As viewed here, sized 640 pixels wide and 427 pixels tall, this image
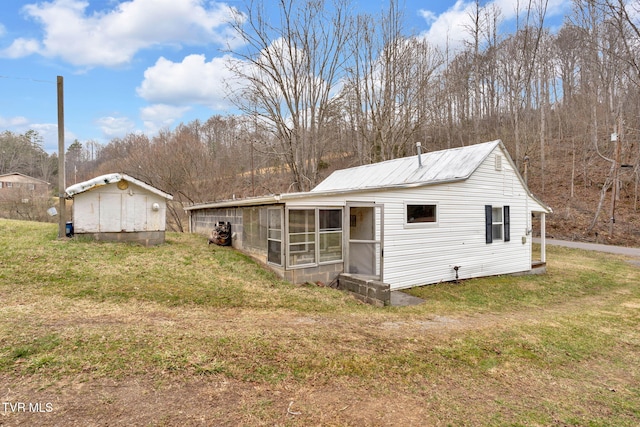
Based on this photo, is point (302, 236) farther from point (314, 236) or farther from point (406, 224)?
point (406, 224)

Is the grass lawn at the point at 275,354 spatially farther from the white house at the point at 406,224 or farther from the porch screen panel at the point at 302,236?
the white house at the point at 406,224

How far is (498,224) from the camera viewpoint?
10.9 m

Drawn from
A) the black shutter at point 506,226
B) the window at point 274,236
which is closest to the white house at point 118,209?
the window at point 274,236

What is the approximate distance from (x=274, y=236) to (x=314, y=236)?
103 cm

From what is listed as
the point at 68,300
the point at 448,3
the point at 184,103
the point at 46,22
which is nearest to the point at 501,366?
the point at 68,300

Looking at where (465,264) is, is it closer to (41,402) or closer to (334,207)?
(334,207)

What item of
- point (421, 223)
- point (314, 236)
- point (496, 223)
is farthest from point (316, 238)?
point (496, 223)

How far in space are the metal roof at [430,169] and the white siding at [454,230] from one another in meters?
0.31

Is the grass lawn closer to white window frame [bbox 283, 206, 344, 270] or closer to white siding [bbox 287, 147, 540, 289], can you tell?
white window frame [bbox 283, 206, 344, 270]

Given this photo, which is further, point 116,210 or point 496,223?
point 496,223

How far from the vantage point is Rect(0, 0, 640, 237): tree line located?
1648cm

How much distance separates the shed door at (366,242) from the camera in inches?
332

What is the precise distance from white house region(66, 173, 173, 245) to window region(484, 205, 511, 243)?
10.1m

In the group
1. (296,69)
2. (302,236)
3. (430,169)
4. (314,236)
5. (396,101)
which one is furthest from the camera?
(396,101)
